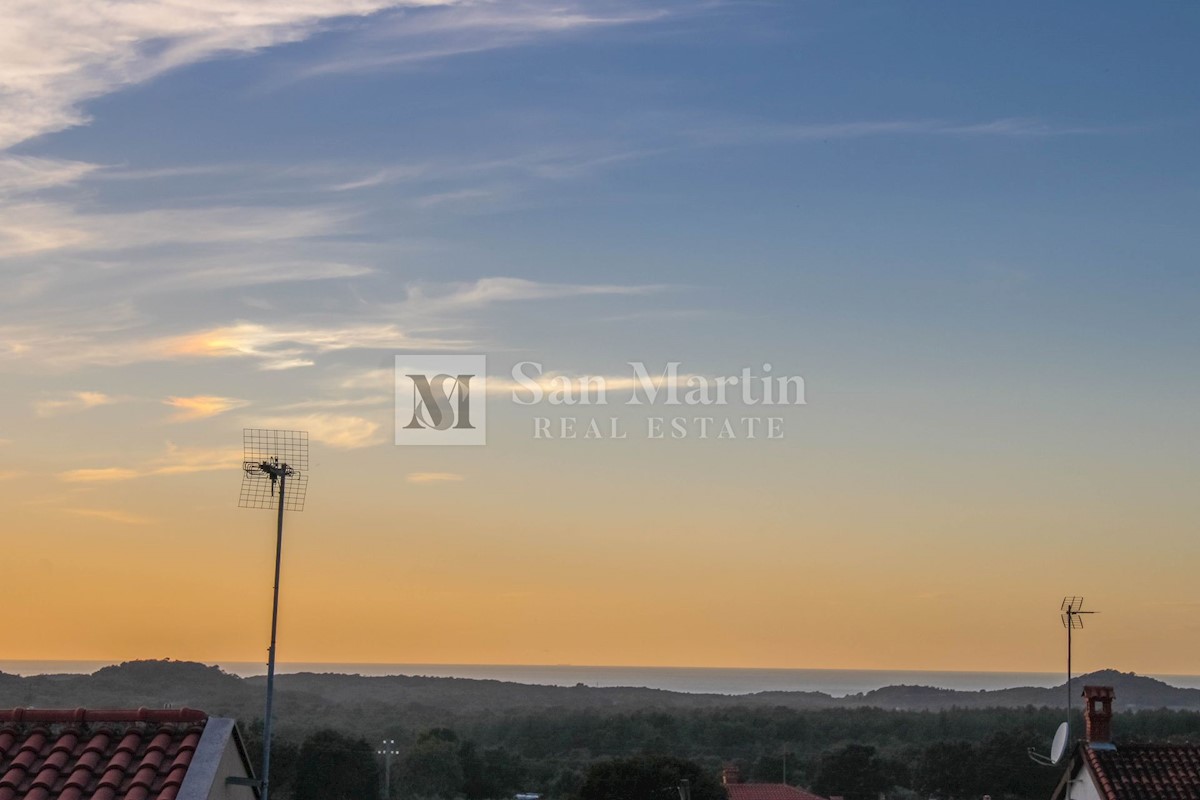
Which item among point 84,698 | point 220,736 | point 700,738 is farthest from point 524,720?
point 220,736

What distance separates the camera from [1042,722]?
310 feet

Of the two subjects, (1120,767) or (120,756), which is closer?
(120,756)

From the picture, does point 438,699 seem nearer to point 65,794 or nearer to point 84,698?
point 84,698

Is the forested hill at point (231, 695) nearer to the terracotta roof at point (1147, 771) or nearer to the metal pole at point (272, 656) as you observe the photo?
the terracotta roof at point (1147, 771)

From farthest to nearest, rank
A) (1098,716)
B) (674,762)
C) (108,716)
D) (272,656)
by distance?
1. (674,762)
2. (1098,716)
3. (272,656)
4. (108,716)

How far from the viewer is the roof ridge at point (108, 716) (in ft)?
44.9

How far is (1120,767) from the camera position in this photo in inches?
861

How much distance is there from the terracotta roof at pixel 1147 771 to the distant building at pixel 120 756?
1292cm

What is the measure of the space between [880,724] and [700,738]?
577 inches

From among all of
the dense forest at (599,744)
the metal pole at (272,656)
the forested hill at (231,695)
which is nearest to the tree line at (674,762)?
the dense forest at (599,744)

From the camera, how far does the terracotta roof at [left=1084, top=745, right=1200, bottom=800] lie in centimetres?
2122

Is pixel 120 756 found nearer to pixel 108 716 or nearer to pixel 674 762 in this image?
pixel 108 716

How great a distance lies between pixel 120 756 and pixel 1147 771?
14.7m

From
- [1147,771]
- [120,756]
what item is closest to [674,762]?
[1147,771]
